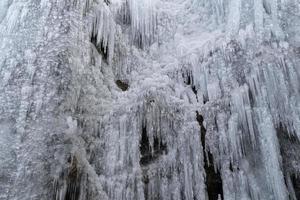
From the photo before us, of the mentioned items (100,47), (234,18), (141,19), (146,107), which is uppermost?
(141,19)

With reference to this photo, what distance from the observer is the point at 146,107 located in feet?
20.8

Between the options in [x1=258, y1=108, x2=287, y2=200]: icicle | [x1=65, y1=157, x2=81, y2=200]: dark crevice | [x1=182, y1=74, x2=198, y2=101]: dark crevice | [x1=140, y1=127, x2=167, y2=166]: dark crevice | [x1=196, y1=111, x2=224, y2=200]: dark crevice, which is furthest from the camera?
[x1=182, y1=74, x2=198, y2=101]: dark crevice

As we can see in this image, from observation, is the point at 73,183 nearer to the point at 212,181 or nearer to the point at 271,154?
the point at 212,181

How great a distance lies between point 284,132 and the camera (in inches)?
230

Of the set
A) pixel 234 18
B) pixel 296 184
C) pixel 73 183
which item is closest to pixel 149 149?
pixel 73 183

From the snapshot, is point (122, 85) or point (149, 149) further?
point (122, 85)

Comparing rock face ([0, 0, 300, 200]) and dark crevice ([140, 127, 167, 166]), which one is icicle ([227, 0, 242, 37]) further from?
dark crevice ([140, 127, 167, 166])

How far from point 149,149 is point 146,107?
69 cm

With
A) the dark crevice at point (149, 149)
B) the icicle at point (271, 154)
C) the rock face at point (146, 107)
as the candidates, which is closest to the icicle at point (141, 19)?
the rock face at point (146, 107)

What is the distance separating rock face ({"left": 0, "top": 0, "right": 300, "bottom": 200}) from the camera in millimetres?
5684

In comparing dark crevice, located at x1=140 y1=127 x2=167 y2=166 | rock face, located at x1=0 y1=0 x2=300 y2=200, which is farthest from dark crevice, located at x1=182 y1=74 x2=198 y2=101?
dark crevice, located at x1=140 y1=127 x2=167 y2=166

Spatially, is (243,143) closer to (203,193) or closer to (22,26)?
(203,193)

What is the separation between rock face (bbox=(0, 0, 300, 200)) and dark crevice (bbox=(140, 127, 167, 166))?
2 centimetres

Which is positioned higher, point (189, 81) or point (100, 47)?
point (100, 47)
